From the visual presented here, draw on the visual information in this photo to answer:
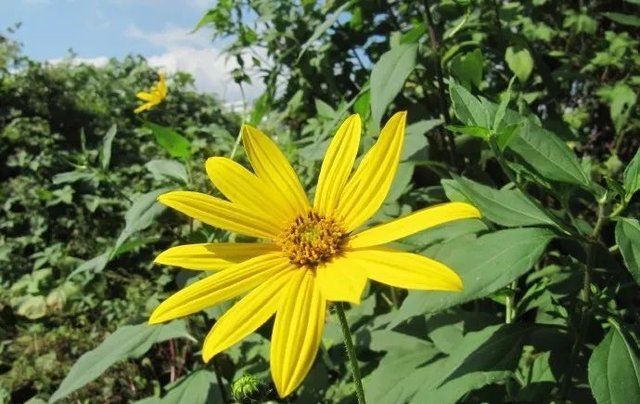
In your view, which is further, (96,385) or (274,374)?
(96,385)

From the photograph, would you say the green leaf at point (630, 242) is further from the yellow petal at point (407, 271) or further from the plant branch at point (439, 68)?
the plant branch at point (439, 68)

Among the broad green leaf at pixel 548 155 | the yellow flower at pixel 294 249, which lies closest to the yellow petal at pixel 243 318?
the yellow flower at pixel 294 249

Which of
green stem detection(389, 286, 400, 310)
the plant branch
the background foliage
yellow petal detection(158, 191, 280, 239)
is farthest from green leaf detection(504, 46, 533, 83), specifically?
yellow petal detection(158, 191, 280, 239)

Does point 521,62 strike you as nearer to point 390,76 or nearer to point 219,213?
point 390,76

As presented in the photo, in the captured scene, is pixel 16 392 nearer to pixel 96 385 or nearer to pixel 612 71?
pixel 96 385

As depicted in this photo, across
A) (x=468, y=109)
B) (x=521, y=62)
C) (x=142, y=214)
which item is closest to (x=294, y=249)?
(x=468, y=109)

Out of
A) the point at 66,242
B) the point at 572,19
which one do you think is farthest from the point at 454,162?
the point at 66,242
